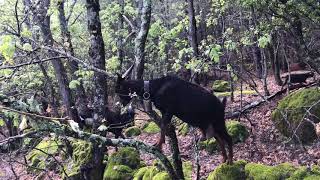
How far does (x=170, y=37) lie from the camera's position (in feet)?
46.0

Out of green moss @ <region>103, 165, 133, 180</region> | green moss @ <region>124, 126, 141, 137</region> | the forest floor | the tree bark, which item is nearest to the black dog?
the forest floor

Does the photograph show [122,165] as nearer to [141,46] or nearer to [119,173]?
[119,173]

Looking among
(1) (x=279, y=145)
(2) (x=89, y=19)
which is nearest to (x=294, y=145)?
(1) (x=279, y=145)

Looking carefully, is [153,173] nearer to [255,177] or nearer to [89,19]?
[255,177]

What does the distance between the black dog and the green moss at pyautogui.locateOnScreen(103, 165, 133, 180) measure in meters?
3.75

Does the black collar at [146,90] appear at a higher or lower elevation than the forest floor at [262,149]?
higher

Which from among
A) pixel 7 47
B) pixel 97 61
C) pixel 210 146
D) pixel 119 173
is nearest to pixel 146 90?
pixel 97 61

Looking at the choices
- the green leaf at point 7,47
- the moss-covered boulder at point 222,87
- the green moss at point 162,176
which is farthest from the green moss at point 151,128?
the green leaf at point 7,47

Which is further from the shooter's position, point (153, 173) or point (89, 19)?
point (153, 173)

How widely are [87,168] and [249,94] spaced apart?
33.9 feet

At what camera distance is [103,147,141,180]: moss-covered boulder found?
11.0 metres

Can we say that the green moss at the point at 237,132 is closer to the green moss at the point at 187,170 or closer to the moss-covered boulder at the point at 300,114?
the moss-covered boulder at the point at 300,114

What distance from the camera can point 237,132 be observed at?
12.4 m

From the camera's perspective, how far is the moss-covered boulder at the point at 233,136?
39.9ft
